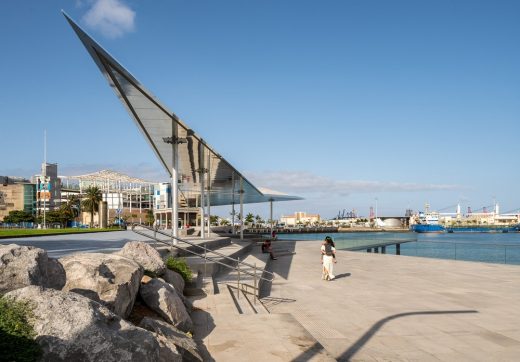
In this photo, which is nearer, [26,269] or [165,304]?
[26,269]

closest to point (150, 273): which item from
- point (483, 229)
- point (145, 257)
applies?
point (145, 257)

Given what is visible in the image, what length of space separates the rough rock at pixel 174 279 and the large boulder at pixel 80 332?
522cm

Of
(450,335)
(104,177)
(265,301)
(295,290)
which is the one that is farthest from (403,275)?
(104,177)

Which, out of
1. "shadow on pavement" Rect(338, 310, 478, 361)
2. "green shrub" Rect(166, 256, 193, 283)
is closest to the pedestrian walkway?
"shadow on pavement" Rect(338, 310, 478, 361)

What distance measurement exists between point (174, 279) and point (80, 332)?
20.5 feet

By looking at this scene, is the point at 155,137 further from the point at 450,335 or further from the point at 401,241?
the point at 401,241

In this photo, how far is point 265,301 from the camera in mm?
12898

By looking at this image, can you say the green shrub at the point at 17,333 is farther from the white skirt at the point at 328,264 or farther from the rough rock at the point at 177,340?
the white skirt at the point at 328,264

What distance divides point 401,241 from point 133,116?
79.3ft

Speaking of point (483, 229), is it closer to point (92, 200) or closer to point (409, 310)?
point (92, 200)

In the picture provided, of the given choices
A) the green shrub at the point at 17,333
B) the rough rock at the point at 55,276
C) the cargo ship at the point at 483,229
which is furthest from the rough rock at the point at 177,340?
the cargo ship at the point at 483,229

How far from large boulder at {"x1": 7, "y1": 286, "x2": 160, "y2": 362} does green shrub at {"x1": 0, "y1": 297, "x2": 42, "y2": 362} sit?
0.06 m

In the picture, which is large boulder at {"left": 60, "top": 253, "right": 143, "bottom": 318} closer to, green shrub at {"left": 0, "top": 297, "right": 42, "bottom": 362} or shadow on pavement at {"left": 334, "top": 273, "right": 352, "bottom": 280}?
green shrub at {"left": 0, "top": 297, "right": 42, "bottom": 362}

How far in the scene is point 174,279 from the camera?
33.8ft
